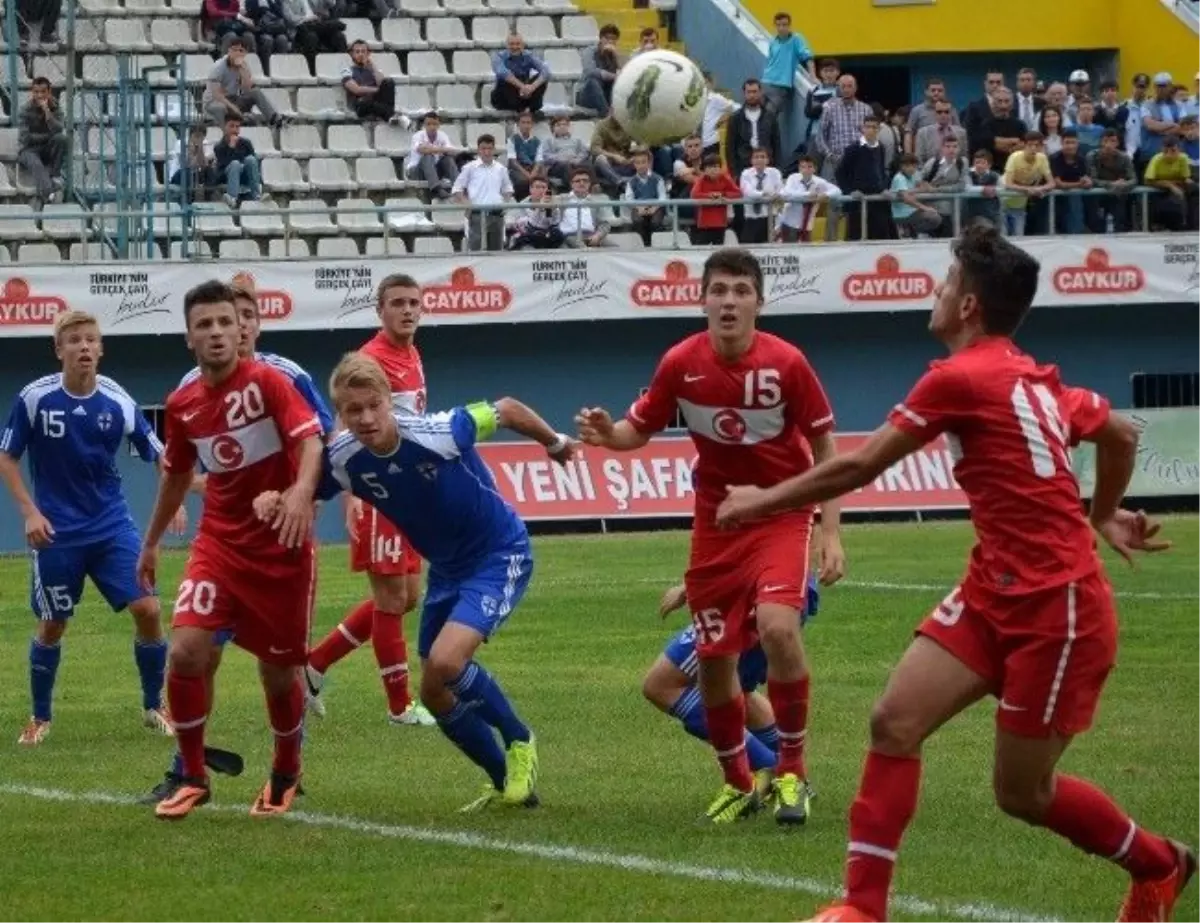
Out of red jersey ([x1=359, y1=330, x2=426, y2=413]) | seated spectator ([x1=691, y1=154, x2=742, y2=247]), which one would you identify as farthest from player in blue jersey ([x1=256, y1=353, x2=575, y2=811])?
seated spectator ([x1=691, y1=154, x2=742, y2=247])

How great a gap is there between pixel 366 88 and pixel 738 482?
23992mm

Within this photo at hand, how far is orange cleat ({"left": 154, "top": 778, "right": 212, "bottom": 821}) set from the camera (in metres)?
9.85

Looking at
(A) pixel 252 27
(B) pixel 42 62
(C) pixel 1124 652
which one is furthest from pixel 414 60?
(C) pixel 1124 652

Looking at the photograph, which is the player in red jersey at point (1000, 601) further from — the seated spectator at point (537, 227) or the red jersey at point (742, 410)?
the seated spectator at point (537, 227)

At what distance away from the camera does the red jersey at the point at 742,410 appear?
970 cm

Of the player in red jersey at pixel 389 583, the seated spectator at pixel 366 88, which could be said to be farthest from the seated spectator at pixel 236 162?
the player in red jersey at pixel 389 583

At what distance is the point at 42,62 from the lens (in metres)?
32.7

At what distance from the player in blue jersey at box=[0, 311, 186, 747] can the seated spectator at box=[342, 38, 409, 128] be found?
20211 millimetres

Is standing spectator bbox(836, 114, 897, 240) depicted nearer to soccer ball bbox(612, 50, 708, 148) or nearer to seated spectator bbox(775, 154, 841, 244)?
seated spectator bbox(775, 154, 841, 244)

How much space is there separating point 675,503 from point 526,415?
2031cm

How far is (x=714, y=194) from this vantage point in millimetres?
30281

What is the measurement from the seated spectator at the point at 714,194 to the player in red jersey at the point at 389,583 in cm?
1671

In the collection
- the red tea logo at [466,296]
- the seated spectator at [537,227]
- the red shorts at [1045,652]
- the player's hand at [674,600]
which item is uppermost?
the seated spectator at [537,227]

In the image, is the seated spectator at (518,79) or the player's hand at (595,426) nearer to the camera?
the player's hand at (595,426)
